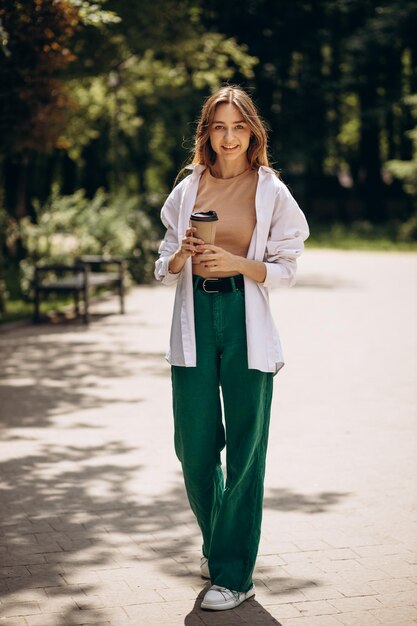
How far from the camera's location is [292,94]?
45438 millimetres

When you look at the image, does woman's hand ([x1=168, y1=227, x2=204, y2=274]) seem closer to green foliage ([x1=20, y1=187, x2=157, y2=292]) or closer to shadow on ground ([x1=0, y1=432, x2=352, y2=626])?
shadow on ground ([x1=0, y1=432, x2=352, y2=626])

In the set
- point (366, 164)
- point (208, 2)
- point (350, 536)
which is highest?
point (208, 2)

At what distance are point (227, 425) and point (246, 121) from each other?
1214 millimetres

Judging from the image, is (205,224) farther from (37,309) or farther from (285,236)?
(37,309)

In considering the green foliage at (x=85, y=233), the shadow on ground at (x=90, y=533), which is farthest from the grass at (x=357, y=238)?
the shadow on ground at (x=90, y=533)

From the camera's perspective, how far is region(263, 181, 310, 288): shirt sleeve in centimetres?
443

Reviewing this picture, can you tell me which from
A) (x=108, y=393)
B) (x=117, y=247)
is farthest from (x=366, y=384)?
(x=117, y=247)

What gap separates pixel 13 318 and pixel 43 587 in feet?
34.1

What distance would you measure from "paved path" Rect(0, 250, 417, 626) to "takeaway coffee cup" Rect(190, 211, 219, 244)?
1460 millimetres

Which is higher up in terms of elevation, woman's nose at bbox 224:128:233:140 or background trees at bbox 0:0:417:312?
background trees at bbox 0:0:417:312

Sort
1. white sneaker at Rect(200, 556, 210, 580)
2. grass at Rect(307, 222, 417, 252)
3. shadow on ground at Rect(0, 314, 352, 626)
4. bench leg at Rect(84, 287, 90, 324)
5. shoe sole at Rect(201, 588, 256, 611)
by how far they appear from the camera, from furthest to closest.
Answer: grass at Rect(307, 222, 417, 252)
bench leg at Rect(84, 287, 90, 324)
white sneaker at Rect(200, 556, 210, 580)
shadow on ground at Rect(0, 314, 352, 626)
shoe sole at Rect(201, 588, 256, 611)

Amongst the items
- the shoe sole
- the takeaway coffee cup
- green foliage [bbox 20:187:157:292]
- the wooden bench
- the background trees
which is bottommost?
the shoe sole

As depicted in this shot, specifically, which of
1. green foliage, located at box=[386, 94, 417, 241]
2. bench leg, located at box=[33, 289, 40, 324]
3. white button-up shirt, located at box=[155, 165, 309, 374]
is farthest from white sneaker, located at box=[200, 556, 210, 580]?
green foliage, located at box=[386, 94, 417, 241]

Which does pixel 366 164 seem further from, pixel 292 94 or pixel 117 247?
pixel 117 247
